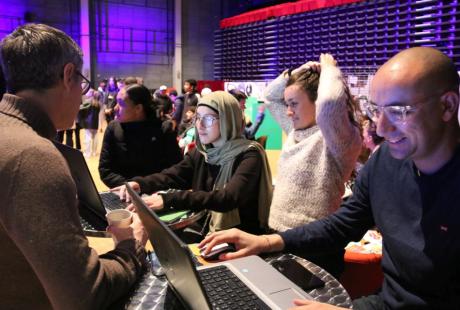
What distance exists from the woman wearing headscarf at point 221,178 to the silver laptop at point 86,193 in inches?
11.8

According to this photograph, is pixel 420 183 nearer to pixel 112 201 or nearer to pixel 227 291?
pixel 227 291

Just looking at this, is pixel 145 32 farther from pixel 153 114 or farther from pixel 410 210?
pixel 410 210

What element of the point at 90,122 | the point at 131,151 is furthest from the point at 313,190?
the point at 90,122

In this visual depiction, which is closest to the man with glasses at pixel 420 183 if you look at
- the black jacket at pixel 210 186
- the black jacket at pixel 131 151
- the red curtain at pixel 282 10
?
the black jacket at pixel 210 186

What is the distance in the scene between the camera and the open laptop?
40.1 inches

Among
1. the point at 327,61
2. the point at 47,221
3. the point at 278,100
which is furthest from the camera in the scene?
the point at 278,100

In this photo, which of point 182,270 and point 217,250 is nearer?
point 182,270

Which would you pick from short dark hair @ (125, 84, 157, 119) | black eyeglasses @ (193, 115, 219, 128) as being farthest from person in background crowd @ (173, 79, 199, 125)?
black eyeglasses @ (193, 115, 219, 128)

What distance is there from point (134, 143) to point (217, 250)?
2262 mm

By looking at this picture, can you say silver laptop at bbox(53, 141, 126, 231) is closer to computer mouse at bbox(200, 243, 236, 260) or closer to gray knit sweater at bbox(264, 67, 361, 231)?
computer mouse at bbox(200, 243, 236, 260)

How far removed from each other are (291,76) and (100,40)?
15450 mm

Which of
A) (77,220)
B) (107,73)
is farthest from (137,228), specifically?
(107,73)

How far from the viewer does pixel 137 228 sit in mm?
1558

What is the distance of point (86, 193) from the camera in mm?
2211
